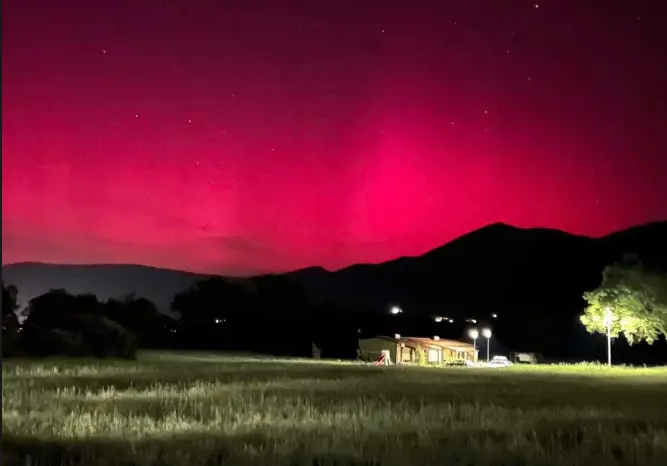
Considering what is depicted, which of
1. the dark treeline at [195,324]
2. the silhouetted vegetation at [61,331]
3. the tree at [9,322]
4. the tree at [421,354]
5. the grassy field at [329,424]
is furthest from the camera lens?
the tree at [421,354]

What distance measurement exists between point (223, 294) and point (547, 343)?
3971cm

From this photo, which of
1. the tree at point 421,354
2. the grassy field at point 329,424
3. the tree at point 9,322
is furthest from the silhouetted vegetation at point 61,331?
the grassy field at point 329,424

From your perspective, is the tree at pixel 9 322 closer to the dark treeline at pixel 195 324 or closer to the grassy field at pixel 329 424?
the dark treeline at pixel 195 324

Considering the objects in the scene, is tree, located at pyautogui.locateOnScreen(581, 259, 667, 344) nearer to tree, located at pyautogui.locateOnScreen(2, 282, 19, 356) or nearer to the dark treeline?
the dark treeline

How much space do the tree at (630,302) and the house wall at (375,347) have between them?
1415 centimetres

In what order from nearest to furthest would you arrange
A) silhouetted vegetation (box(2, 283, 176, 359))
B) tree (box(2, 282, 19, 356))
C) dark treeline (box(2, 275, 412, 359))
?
tree (box(2, 282, 19, 356)) → silhouetted vegetation (box(2, 283, 176, 359)) → dark treeline (box(2, 275, 412, 359))

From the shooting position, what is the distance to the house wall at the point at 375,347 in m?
58.8

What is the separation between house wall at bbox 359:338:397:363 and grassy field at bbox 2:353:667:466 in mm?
32739

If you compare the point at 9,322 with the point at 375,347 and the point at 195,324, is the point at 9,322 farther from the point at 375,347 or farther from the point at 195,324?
the point at 195,324

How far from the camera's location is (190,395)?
20.9 metres

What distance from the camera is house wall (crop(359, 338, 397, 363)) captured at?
193ft

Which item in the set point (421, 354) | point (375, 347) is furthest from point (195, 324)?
point (421, 354)

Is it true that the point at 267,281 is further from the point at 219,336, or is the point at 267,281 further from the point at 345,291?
the point at 345,291

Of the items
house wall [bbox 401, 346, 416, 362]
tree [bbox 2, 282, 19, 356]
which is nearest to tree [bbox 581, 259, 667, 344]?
house wall [bbox 401, 346, 416, 362]
